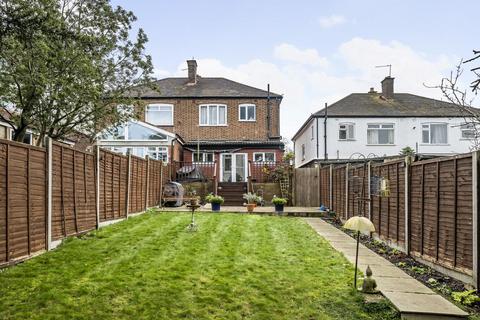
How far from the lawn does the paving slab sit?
25 centimetres

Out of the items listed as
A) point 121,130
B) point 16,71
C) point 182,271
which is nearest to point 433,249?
point 182,271

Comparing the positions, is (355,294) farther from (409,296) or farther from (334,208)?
(334,208)

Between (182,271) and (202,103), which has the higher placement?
(202,103)

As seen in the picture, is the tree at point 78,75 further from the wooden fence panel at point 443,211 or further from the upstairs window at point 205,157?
the upstairs window at point 205,157

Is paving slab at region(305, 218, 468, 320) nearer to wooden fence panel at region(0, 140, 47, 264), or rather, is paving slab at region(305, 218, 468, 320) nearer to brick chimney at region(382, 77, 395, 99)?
wooden fence panel at region(0, 140, 47, 264)

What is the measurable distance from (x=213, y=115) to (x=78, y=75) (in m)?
16.6

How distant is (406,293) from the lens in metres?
5.53

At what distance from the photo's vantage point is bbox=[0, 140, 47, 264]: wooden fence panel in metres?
6.25

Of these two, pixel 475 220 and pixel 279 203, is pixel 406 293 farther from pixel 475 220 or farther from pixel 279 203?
pixel 279 203

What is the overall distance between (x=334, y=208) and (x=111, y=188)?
8.58m

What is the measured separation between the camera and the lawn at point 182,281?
4820 mm

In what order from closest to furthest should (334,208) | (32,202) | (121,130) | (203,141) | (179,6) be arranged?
(32,202), (179,6), (334,208), (121,130), (203,141)

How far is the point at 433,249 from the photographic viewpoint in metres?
6.91

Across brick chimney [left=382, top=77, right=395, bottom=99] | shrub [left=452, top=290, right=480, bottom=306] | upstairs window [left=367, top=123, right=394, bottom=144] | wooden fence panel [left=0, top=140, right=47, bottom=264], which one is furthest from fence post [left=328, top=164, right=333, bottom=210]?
brick chimney [left=382, top=77, right=395, bottom=99]
